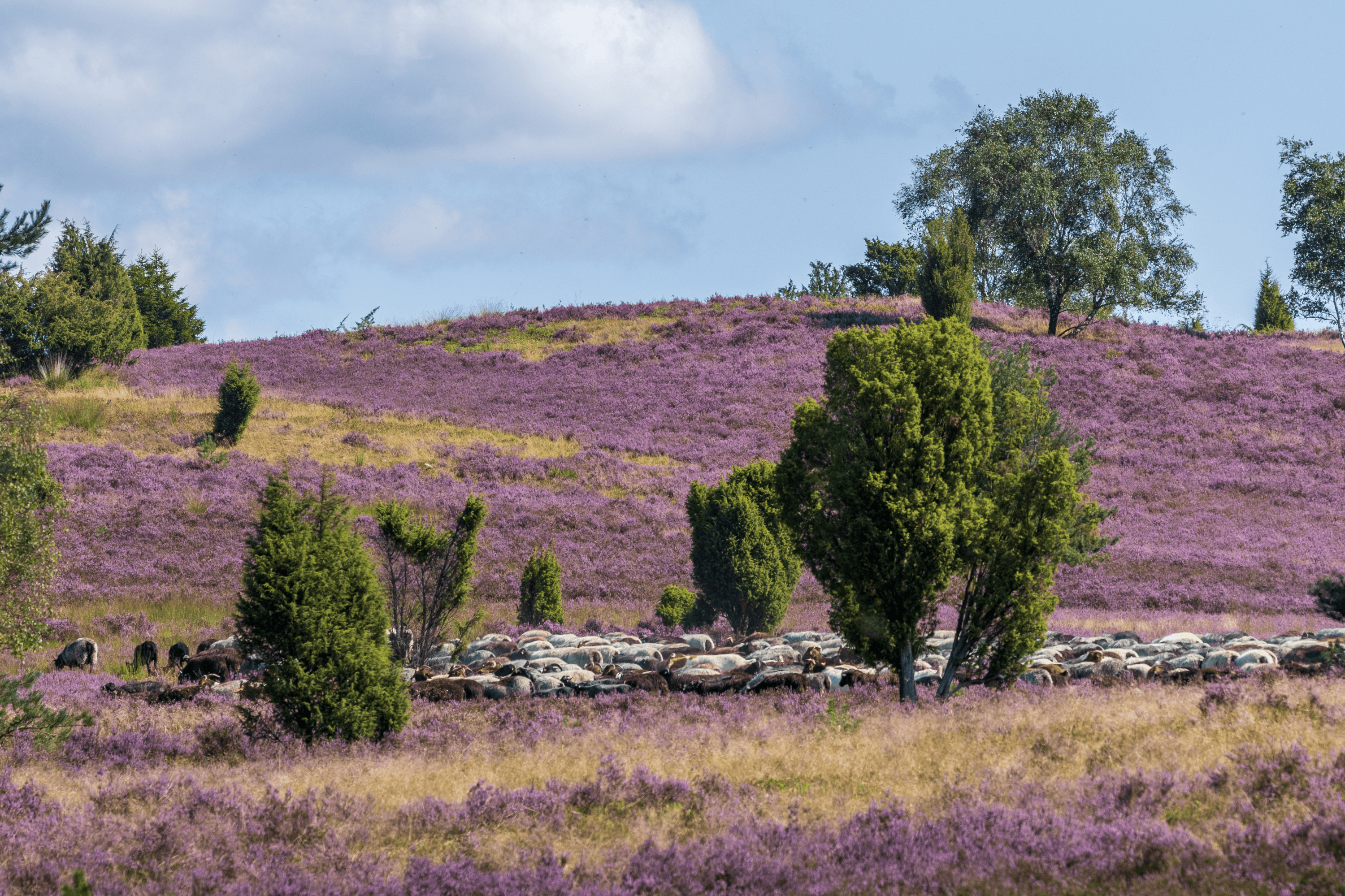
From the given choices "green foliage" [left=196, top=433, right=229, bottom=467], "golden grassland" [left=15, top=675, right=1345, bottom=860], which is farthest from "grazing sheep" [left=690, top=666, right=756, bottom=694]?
"green foliage" [left=196, top=433, right=229, bottom=467]

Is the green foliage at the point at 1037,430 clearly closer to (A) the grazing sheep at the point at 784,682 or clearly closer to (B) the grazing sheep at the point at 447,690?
(A) the grazing sheep at the point at 784,682

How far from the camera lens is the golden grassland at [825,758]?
8383mm

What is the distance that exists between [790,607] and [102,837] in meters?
22.2

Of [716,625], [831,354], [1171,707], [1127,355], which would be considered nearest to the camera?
[1171,707]

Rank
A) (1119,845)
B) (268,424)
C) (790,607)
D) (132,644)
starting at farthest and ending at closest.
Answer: (268,424) < (790,607) < (132,644) < (1119,845)

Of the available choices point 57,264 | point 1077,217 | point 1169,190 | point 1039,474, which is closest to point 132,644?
point 1039,474

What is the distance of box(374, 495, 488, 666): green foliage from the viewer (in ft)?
62.4

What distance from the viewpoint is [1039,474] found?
1307 centimetres

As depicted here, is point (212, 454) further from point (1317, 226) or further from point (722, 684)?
point (1317, 226)

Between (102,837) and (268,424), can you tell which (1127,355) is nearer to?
(268,424)

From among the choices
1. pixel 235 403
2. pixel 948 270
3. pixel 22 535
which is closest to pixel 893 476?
pixel 22 535

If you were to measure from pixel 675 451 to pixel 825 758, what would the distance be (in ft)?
108

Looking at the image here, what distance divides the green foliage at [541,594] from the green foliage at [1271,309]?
237 ft

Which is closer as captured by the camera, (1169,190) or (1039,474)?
(1039,474)
